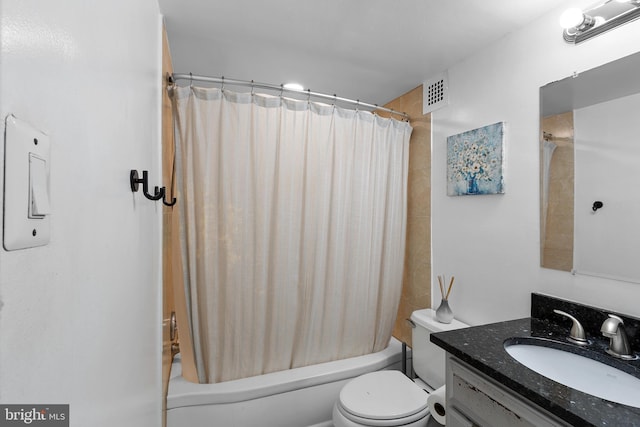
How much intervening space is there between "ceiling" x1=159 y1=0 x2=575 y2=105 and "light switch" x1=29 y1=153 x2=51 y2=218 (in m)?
1.36

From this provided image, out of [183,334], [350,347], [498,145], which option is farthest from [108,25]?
[350,347]

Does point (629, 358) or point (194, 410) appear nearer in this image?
point (629, 358)

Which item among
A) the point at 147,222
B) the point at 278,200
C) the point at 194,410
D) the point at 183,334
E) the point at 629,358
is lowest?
the point at 194,410

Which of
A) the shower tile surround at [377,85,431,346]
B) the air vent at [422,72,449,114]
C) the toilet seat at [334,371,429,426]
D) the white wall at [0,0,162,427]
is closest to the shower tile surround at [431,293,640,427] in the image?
the toilet seat at [334,371,429,426]

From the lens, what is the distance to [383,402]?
1.52 m

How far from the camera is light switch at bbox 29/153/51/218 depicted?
0.31 metres

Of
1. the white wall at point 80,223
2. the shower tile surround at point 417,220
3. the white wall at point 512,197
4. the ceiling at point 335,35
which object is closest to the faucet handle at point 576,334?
the white wall at point 512,197

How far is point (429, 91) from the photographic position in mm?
2080

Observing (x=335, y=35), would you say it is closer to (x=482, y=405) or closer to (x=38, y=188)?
(x=38, y=188)

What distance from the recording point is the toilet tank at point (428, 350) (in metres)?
1.69

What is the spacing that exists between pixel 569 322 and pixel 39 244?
1725 millimetres

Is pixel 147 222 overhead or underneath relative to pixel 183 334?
overhead

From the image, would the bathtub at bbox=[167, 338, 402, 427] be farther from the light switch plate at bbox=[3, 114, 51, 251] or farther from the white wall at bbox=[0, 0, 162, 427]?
the light switch plate at bbox=[3, 114, 51, 251]

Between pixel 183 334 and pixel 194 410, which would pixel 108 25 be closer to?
pixel 183 334
